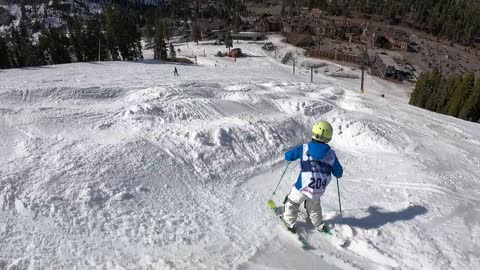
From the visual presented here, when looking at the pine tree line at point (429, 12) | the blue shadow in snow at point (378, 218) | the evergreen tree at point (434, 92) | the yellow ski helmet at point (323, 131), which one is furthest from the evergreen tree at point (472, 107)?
the pine tree line at point (429, 12)

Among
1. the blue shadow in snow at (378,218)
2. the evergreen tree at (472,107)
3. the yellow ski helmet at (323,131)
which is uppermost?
the yellow ski helmet at (323,131)

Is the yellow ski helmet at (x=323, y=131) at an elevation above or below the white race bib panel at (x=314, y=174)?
above

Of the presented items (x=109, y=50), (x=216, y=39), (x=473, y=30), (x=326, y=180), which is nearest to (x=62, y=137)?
(x=326, y=180)

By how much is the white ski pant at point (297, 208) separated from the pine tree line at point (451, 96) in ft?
173

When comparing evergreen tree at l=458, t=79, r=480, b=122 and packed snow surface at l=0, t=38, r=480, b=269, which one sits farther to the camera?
evergreen tree at l=458, t=79, r=480, b=122

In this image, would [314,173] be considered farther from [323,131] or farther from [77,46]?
[77,46]

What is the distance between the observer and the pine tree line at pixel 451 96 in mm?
49094

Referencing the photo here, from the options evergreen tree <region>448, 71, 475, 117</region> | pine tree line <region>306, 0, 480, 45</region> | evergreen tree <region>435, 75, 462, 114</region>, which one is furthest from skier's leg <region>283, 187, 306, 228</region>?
pine tree line <region>306, 0, 480, 45</region>

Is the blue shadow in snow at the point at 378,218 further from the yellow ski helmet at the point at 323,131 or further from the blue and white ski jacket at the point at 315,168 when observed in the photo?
the yellow ski helmet at the point at 323,131

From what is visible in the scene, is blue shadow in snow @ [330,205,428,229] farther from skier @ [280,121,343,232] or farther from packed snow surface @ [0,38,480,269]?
skier @ [280,121,343,232]

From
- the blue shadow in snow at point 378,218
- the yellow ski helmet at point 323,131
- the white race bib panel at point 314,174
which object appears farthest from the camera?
the blue shadow in snow at point 378,218

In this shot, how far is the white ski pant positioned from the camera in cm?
636

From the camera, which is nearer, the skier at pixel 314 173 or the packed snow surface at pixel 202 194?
the packed snow surface at pixel 202 194

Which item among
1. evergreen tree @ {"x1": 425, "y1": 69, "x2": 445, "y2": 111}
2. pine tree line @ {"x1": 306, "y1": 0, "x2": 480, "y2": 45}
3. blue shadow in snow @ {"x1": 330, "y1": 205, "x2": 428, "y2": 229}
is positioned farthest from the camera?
pine tree line @ {"x1": 306, "y1": 0, "x2": 480, "y2": 45}
